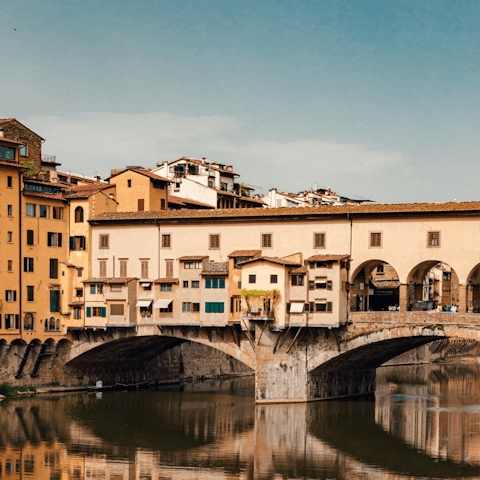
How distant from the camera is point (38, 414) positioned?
181 feet

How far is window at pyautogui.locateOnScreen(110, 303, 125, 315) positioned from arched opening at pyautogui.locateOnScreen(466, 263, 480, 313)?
2246 centimetres

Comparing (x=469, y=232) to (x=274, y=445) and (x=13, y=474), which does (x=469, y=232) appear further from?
(x=13, y=474)

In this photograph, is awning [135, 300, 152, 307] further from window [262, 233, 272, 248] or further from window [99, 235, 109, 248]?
window [262, 233, 272, 248]

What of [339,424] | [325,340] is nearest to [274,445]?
[339,424]

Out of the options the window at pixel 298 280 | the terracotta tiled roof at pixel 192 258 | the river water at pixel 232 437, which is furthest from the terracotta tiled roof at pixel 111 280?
the window at pixel 298 280

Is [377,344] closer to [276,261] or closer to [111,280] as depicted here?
[276,261]

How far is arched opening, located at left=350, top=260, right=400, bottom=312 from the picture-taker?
5838cm

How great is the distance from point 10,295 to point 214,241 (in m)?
13.9

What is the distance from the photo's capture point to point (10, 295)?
60.9 metres

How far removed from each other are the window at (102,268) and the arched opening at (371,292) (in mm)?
17135

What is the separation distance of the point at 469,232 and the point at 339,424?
1362 cm

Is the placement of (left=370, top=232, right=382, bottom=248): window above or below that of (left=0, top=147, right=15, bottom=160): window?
below

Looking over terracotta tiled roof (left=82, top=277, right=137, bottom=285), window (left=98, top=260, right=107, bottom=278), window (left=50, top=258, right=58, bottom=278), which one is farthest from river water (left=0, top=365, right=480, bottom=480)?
window (left=98, top=260, right=107, bottom=278)

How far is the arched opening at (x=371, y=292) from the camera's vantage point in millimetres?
58375
